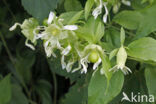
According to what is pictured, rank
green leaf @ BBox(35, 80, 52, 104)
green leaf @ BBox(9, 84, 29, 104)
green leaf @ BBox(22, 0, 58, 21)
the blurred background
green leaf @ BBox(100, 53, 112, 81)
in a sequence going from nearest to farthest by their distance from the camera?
green leaf @ BBox(100, 53, 112, 81) → green leaf @ BBox(22, 0, 58, 21) → the blurred background → green leaf @ BBox(9, 84, 29, 104) → green leaf @ BBox(35, 80, 52, 104)

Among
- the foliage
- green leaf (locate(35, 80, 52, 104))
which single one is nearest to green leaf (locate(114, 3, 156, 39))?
the foliage

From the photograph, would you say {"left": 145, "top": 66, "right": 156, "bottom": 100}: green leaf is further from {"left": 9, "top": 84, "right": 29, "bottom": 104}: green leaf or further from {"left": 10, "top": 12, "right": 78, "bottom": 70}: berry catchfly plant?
{"left": 9, "top": 84, "right": 29, "bottom": 104}: green leaf

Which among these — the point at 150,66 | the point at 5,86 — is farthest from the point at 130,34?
the point at 5,86

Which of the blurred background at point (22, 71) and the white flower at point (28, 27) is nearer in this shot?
the white flower at point (28, 27)

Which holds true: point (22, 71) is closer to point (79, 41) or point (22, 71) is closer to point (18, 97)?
point (18, 97)

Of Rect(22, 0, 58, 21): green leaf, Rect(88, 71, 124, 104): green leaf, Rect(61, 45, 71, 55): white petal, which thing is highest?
Rect(22, 0, 58, 21): green leaf

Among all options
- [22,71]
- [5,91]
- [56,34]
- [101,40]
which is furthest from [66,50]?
[22,71]

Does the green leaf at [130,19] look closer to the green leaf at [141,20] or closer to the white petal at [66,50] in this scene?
the green leaf at [141,20]

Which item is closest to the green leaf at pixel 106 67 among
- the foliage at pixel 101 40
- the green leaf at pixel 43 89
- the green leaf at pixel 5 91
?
the foliage at pixel 101 40
